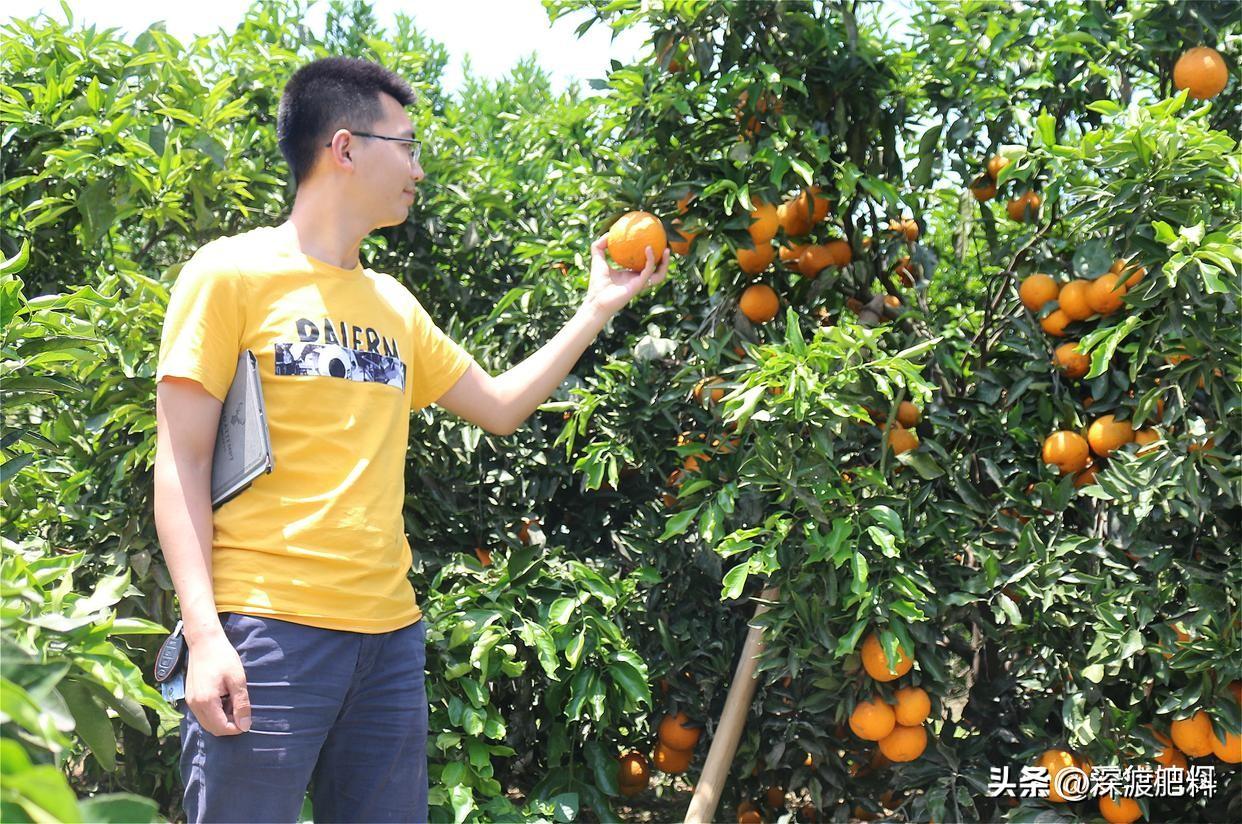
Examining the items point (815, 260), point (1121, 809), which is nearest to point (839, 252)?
point (815, 260)

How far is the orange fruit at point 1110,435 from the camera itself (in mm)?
2320

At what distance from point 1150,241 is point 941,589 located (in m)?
0.80

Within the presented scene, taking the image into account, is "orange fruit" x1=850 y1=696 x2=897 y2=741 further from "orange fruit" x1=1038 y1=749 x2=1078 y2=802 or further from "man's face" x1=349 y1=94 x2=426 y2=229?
"man's face" x1=349 y1=94 x2=426 y2=229

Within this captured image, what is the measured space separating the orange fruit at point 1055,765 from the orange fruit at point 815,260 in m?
1.14

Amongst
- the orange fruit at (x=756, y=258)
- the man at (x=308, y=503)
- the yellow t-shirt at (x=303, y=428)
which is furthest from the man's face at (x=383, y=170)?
the orange fruit at (x=756, y=258)

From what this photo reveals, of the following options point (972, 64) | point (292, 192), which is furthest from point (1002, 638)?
point (292, 192)

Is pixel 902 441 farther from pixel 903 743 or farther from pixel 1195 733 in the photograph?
pixel 1195 733

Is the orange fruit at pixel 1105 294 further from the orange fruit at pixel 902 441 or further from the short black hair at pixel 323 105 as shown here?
the short black hair at pixel 323 105

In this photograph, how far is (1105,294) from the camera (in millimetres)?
2266

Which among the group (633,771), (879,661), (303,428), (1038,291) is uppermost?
(303,428)

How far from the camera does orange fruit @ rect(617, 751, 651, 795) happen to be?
2803 mm

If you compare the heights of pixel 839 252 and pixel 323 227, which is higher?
pixel 323 227

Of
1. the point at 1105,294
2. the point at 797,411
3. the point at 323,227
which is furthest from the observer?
the point at 1105,294

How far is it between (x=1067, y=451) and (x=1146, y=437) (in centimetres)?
15
